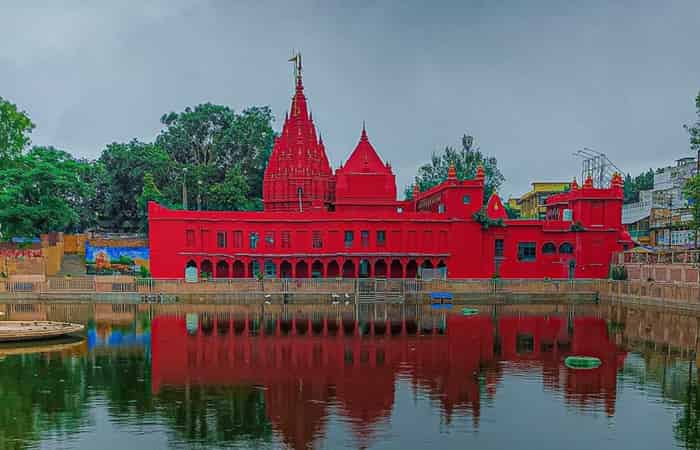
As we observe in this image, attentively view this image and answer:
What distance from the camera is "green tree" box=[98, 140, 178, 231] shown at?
71875 millimetres

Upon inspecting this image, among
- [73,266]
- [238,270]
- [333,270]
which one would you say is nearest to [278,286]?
[238,270]

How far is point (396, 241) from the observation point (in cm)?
5650

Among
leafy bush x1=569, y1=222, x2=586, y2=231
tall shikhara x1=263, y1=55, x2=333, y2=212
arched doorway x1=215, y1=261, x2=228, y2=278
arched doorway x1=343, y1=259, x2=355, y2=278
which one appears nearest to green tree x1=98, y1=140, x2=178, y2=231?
tall shikhara x1=263, y1=55, x2=333, y2=212

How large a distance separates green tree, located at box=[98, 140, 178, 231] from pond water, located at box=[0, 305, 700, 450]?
1199 inches

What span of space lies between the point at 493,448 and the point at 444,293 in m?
32.9

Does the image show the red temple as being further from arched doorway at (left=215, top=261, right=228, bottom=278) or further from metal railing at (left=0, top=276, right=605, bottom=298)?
metal railing at (left=0, top=276, right=605, bottom=298)

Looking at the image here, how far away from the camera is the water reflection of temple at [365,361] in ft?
77.2

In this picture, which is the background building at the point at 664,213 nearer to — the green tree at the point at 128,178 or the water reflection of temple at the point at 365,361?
the water reflection of temple at the point at 365,361

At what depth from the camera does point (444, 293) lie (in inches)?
2061

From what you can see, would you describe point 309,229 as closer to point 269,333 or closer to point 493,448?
point 269,333

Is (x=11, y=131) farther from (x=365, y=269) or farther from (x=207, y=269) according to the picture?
(x=365, y=269)

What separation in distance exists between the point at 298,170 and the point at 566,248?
74.8 feet

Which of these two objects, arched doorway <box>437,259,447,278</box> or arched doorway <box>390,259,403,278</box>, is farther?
arched doorway <box>390,259,403,278</box>

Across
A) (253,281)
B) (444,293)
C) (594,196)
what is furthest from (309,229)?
(594,196)
